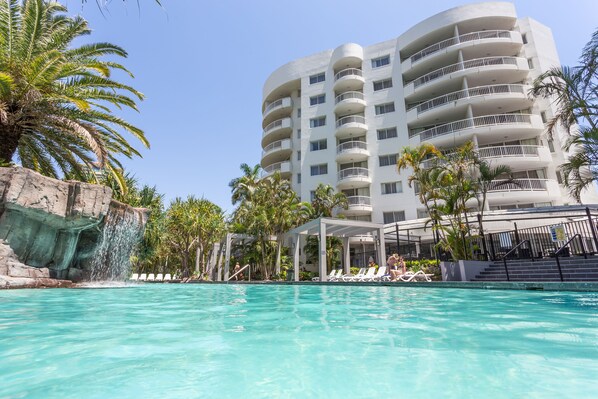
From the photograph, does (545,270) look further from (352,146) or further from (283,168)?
(283,168)

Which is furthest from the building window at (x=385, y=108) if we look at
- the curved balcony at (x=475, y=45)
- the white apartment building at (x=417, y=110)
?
the curved balcony at (x=475, y=45)

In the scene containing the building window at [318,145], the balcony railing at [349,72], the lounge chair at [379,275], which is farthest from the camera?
the building window at [318,145]

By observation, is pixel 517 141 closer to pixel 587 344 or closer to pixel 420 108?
pixel 420 108

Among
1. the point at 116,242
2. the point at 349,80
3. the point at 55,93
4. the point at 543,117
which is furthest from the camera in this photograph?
the point at 349,80

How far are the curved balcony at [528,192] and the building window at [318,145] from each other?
54.6 feet

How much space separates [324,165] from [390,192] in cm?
766

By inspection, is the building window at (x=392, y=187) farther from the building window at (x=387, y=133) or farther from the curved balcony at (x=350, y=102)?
the curved balcony at (x=350, y=102)

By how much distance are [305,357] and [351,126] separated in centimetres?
3077

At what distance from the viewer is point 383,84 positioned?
3366 centimetres

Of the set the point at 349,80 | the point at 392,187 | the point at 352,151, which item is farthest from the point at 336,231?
the point at 349,80

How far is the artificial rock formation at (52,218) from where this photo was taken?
11.7 meters

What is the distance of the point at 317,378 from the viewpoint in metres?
2.33

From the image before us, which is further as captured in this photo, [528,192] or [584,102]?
[528,192]

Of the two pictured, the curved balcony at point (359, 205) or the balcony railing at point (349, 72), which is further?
the balcony railing at point (349, 72)
